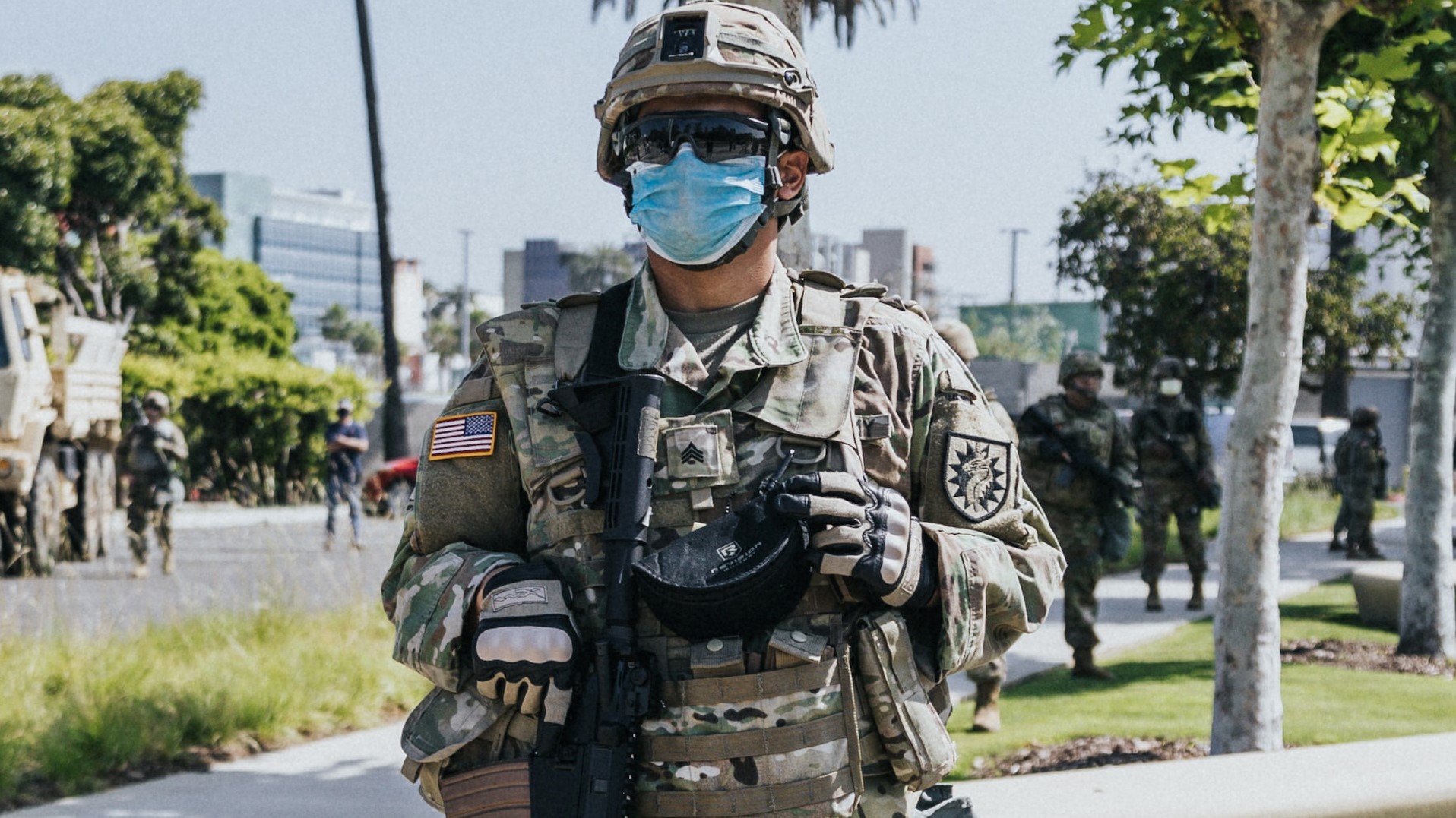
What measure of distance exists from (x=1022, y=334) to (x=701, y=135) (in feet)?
182

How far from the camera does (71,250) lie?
25.2 m

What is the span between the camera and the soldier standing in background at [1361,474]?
1550 centimetres

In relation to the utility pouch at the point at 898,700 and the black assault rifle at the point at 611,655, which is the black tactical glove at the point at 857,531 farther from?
the black assault rifle at the point at 611,655

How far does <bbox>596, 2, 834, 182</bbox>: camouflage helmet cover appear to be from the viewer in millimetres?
2223

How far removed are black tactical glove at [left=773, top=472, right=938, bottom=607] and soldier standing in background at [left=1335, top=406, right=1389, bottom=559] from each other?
14.8m

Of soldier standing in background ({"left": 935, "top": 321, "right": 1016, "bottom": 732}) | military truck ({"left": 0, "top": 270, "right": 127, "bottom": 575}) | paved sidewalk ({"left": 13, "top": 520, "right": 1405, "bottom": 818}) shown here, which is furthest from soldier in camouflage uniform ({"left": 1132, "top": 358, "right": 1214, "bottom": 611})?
military truck ({"left": 0, "top": 270, "right": 127, "bottom": 575})

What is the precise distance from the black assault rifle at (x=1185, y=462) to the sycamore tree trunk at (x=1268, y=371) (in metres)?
4.91

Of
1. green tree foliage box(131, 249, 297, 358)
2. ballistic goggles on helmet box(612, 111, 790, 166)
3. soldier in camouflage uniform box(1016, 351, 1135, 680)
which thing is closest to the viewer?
ballistic goggles on helmet box(612, 111, 790, 166)

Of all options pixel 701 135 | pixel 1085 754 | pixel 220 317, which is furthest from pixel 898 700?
pixel 220 317

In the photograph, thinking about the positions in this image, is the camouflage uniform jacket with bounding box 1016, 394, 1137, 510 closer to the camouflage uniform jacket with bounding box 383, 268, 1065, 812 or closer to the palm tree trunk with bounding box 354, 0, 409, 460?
the camouflage uniform jacket with bounding box 383, 268, 1065, 812

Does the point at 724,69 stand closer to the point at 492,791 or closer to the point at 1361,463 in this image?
the point at 492,791

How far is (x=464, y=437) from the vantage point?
2281mm

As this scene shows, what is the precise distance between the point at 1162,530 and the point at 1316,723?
4.57m

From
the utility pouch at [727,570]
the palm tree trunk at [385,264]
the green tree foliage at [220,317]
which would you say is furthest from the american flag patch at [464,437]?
the green tree foliage at [220,317]
